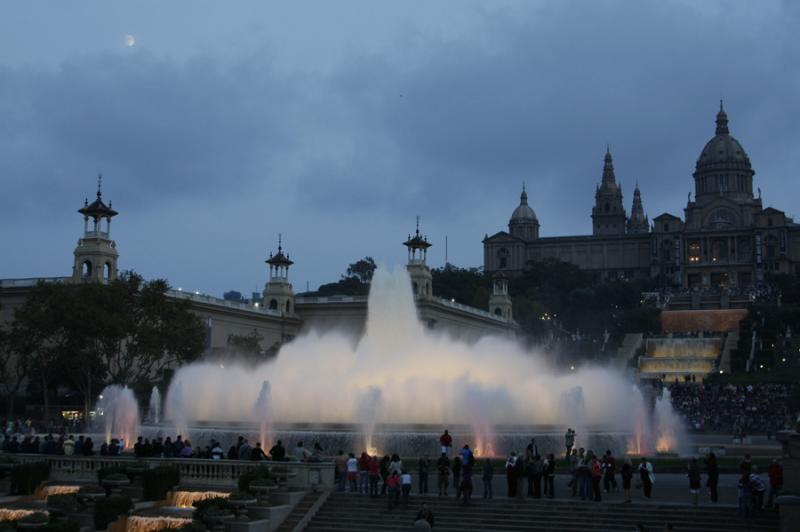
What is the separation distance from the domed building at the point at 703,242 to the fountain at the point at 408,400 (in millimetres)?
116759

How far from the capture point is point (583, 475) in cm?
2348

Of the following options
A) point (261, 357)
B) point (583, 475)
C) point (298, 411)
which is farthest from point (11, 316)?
point (583, 475)

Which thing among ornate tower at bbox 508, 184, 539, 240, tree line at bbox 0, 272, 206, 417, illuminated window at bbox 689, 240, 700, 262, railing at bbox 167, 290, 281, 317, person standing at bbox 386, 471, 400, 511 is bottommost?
person standing at bbox 386, 471, 400, 511

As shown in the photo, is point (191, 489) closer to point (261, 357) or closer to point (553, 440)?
point (553, 440)

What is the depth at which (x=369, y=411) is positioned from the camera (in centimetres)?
3409

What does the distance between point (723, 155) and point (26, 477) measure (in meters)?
172

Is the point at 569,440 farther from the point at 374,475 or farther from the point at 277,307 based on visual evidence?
the point at 277,307

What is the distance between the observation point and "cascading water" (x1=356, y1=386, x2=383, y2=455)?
31641 mm

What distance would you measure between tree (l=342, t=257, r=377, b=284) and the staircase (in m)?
118

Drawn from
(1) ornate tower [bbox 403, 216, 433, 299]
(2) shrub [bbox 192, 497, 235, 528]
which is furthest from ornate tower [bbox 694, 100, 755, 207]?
(2) shrub [bbox 192, 497, 235, 528]

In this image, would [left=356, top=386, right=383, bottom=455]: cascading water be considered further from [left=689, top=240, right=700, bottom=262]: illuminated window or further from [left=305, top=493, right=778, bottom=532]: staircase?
[left=689, top=240, right=700, bottom=262]: illuminated window

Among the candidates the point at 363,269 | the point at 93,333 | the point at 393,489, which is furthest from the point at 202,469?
the point at 363,269

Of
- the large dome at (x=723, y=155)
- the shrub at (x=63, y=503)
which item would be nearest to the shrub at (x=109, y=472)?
the shrub at (x=63, y=503)

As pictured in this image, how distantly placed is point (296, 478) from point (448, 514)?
13.3ft
